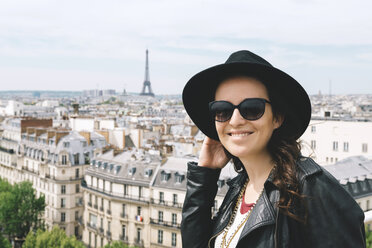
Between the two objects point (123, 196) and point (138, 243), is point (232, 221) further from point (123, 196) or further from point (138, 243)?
point (123, 196)

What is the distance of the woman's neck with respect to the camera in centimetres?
306

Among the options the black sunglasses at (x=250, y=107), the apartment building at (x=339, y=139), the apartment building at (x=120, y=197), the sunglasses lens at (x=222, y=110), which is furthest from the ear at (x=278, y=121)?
the apartment building at (x=339, y=139)

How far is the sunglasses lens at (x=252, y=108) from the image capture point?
2859 mm

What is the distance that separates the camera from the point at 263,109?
2.88 metres

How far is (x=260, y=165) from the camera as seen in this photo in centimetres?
308

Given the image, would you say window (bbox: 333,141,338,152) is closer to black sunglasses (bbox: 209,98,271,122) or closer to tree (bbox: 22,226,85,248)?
tree (bbox: 22,226,85,248)

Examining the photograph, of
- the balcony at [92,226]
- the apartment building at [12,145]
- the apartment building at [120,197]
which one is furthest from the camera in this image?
the apartment building at [12,145]

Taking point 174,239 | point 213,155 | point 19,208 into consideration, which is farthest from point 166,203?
point 213,155

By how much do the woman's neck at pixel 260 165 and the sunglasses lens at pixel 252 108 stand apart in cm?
31

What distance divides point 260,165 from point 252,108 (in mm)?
445

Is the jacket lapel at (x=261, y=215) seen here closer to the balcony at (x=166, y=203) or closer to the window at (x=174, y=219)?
the balcony at (x=166, y=203)

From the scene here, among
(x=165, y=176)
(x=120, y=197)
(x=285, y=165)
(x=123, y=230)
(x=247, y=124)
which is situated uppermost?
(x=247, y=124)

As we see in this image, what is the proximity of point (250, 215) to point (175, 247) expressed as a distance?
2902cm

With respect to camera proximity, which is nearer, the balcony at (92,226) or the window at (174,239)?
the window at (174,239)
